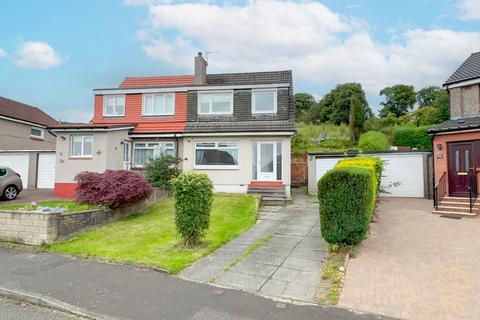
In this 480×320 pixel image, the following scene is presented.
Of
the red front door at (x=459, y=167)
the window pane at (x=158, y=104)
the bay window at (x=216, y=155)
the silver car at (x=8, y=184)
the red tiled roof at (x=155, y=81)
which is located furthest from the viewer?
the red tiled roof at (x=155, y=81)

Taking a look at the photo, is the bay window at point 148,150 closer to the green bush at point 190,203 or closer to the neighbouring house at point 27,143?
the neighbouring house at point 27,143

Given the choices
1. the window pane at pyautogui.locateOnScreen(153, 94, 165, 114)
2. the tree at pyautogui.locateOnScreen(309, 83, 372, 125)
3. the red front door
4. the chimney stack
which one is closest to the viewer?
the red front door

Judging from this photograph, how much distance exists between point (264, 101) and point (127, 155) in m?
8.29

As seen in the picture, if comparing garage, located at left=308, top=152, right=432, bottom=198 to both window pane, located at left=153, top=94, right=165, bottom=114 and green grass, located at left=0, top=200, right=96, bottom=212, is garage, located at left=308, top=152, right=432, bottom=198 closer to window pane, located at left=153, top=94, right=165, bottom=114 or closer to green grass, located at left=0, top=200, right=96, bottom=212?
window pane, located at left=153, top=94, right=165, bottom=114

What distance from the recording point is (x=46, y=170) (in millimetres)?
20516

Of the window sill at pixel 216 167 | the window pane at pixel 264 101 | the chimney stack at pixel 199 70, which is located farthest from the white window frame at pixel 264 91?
the chimney stack at pixel 199 70

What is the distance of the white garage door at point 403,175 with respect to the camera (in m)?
18.1

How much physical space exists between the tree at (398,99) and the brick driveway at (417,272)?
2070 inches

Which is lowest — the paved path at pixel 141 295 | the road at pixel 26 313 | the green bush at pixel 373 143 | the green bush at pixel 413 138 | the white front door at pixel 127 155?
the road at pixel 26 313

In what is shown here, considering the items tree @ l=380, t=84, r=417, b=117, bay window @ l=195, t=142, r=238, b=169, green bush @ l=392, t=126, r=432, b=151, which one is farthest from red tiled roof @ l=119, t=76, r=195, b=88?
tree @ l=380, t=84, r=417, b=117

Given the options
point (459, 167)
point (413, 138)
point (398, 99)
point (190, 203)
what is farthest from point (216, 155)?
point (398, 99)

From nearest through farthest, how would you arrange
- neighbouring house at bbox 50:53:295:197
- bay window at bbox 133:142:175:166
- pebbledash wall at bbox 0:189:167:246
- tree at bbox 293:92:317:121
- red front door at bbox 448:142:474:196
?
pebbledash wall at bbox 0:189:167:246 → red front door at bbox 448:142:474:196 → neighbouring house at bbox 50:53:295:197 → bay window at bbox 133:142:175:166 → tree at bbox 293:92:317:121

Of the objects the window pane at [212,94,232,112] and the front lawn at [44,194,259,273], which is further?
the window pane at [212,94,232,112]

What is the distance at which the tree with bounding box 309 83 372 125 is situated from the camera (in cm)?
4891
